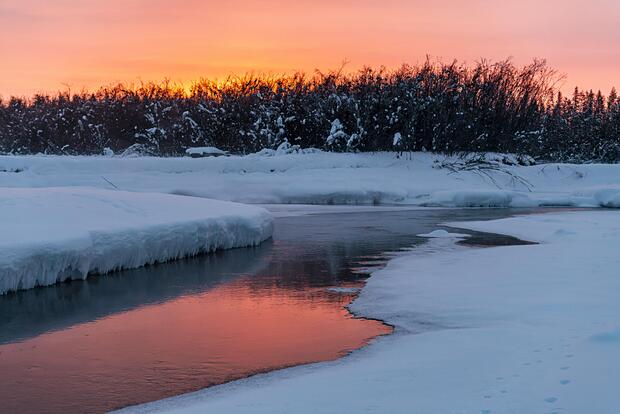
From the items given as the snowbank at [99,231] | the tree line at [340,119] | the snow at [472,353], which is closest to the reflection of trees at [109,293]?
the snowbank at [99,231]

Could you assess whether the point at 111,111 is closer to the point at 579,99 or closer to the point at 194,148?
the point at 194,148

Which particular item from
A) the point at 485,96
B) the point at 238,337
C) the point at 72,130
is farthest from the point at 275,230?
the point at 72,130

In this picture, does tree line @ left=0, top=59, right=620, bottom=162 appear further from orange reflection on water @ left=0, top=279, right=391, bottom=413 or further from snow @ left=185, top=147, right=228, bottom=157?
orange reflection on water @ left=0, top=279, right=391, bottom=413

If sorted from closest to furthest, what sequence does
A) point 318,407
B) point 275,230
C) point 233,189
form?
1. point 318,407
2. point 275,230
3. point 233,189

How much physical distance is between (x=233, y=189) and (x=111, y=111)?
1543cm

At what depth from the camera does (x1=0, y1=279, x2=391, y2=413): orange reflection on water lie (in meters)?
5.19

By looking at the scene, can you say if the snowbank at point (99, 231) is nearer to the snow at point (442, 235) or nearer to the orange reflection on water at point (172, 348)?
the orange reflection on water at point (172, 348)

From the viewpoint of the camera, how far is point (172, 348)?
6.28 meters

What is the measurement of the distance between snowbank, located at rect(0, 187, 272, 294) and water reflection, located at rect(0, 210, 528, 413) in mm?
254

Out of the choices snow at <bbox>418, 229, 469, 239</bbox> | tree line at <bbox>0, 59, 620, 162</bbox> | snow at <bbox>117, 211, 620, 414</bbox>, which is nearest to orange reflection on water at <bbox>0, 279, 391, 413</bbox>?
snow at <bbox>117, 211, 620, 414</bbox>

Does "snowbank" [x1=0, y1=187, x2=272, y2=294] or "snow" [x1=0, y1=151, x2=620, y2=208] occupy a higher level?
"snow" [x1=0, y1=151, x2=620, y2=208]

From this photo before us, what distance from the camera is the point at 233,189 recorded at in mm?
25484

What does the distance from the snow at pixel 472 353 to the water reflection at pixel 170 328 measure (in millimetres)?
385

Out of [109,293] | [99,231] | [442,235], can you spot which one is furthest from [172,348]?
[442,235]
